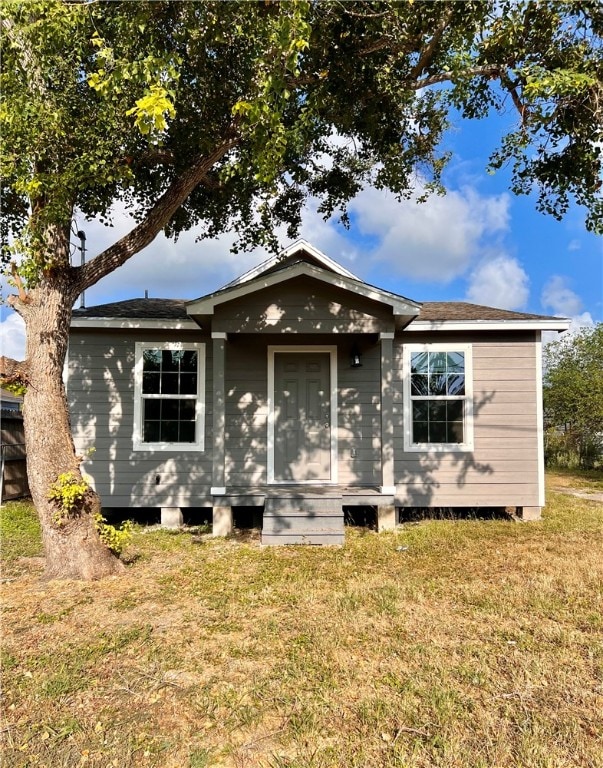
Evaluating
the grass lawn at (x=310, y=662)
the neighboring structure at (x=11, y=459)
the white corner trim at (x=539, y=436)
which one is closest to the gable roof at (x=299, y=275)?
the white corner trim at (x=539, y=436)

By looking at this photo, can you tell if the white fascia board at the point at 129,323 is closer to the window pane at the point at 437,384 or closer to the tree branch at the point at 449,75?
the window pane at the point at 437,384

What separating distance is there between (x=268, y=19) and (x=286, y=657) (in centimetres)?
520

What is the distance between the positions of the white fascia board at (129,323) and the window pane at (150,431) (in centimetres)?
145

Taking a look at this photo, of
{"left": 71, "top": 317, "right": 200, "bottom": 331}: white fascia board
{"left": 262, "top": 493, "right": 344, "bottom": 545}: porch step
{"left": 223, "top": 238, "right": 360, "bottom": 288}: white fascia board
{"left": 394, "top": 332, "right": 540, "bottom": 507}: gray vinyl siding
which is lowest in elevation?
{"left": 262, "top": 493, "right": 344, "bottom": 545}: porch step

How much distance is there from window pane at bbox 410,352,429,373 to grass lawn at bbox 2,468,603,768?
2.92 m

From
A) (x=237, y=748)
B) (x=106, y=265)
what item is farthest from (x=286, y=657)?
(x=106, y=265)

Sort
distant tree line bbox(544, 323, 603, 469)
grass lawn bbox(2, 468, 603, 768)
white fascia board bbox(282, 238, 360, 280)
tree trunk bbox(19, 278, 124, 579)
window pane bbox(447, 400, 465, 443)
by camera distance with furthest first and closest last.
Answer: distant tree line bbox(544, 323, 603, 469)
white fascia board bbox(282, 238, 360, 280)
window pane bbox(447, 400, 465, 443)
tree trunk bbox(19, 278, 124, 579)
grass lawn bbox(2, 468, 603, 768)

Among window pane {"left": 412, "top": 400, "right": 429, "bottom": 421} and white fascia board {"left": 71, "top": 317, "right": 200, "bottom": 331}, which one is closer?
white fascia board {"left": 71, "top": 317, "right": 200, "bottom": 331}

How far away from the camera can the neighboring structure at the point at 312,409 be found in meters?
6.95

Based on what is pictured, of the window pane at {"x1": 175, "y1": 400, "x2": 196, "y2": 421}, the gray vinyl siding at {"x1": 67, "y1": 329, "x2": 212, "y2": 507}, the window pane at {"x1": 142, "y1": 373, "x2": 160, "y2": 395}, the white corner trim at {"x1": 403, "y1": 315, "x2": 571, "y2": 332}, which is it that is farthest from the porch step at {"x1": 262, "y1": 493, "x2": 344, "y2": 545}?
the white corner trim at {"x1": 403, "y1": 315, "x2": 571, "y2": 332}

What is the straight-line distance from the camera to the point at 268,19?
13.6 feet

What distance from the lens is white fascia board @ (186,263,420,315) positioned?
20.3 ft

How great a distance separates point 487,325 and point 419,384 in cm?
132

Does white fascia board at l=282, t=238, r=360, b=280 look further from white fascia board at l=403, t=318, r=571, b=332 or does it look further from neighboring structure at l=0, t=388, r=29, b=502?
neighboring structure at l=0, t=388, r=29, b=502
